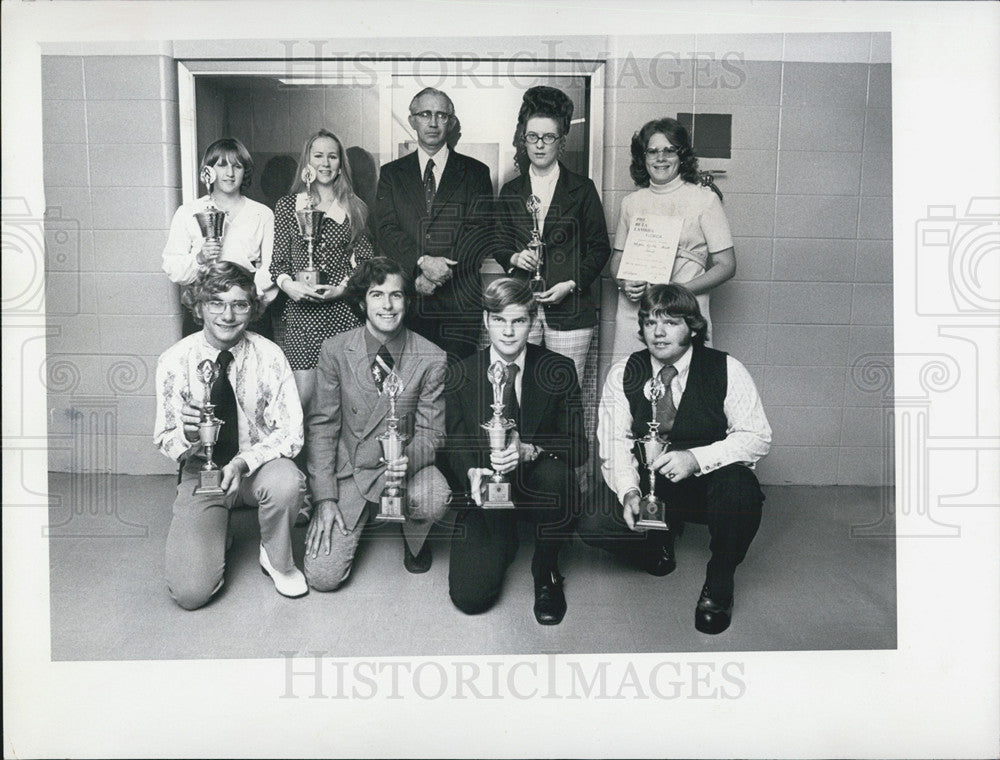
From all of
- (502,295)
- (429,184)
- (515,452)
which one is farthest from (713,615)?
(429,184)

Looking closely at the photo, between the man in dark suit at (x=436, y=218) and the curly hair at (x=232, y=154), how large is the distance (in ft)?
1.04

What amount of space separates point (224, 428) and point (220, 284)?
0.35 meters

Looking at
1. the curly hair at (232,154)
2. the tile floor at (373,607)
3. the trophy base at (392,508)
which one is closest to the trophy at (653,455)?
the tile floor at (373,607)

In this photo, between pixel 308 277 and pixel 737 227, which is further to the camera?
pixel 737 227

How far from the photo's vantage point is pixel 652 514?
1940 mm

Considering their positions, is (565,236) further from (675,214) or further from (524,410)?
(524,410)

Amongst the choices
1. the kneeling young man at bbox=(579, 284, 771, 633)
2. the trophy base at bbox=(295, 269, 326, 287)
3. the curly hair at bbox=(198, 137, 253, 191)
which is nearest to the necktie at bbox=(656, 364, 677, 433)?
the kneeling young man at bbox=(579, 284, 771, 633)

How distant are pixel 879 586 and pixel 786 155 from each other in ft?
3.78

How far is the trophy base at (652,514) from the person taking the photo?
194 centimetres

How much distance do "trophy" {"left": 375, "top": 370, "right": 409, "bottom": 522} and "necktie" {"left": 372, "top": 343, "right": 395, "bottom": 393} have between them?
0.04 feet

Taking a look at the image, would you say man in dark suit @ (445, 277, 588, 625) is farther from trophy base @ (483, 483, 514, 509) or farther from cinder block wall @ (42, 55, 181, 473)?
cinder block wall @ (42, 55, 181, 473)

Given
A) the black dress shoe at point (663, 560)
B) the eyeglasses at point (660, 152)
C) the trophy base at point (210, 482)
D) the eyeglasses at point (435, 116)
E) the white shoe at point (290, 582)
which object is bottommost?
the white shoe at point (290, 582)

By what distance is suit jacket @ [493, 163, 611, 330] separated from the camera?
1936 mm

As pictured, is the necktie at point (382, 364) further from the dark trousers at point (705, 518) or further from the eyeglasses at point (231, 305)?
the dark trousers at point (705, 518)
